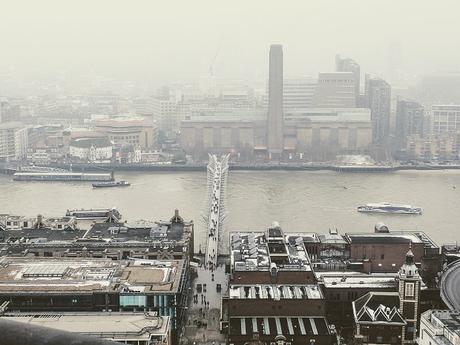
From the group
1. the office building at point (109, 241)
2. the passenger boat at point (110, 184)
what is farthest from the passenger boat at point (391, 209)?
the passenger boat at point (110, 184)

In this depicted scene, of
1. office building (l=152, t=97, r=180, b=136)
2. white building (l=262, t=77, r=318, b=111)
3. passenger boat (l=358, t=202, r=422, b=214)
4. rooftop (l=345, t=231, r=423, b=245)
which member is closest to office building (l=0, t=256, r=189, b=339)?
rooftop (l=345, t=231, r=423, b=245)

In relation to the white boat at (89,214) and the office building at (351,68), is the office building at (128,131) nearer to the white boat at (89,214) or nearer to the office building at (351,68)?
the office building at (351,68)

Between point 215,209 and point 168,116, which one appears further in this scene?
point 168,116

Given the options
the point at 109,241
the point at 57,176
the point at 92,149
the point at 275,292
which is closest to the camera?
the point at 275,292

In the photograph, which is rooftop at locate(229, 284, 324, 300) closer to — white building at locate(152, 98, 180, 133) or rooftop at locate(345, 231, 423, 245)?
rooftop at locate(345, 231, 423, 245)

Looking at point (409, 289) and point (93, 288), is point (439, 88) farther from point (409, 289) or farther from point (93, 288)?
point (93, 288)

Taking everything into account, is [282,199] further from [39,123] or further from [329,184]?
[39,123]

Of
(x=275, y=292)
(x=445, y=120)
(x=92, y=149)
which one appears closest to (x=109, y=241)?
(x=275, y=292)

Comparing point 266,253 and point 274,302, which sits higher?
point 266,253
